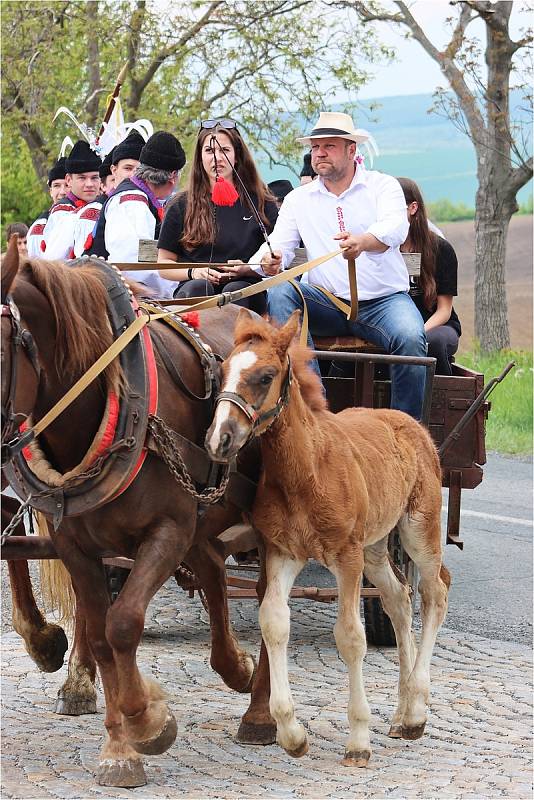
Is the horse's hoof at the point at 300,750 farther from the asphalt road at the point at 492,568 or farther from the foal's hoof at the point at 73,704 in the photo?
the asphalt road at the point at 492,568

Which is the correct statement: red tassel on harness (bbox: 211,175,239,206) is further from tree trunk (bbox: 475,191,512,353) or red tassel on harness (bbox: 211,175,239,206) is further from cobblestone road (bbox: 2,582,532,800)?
tree trunk (bbox: 475,191,512,353)

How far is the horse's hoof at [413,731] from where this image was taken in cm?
562

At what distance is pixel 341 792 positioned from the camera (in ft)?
16.1

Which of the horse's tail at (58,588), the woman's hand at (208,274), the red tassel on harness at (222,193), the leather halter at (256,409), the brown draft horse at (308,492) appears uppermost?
the red tassel on harness at (222,193)

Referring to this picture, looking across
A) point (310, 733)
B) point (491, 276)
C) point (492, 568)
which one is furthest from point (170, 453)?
point (491, 276)

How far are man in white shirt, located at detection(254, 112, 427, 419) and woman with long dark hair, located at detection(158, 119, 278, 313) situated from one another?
0.19 meters

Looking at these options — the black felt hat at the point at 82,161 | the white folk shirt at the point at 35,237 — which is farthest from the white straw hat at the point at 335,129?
the white folk shirt at the point at 35,237

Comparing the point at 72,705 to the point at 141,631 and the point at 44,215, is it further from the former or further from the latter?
the point at 44,215

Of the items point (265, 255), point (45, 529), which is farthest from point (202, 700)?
point (265, 255)

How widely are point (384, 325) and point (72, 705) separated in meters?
2.47

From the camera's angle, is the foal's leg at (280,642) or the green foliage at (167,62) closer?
the foal's leg at (280,642)

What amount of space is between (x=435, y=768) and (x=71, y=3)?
62.4 feet

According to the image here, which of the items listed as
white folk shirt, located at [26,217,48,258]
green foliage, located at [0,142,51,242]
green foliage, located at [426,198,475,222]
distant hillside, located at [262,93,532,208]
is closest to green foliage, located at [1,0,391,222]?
green foliage, located at [0,142,51,242]

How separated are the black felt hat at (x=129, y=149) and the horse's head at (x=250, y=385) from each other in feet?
14.5
